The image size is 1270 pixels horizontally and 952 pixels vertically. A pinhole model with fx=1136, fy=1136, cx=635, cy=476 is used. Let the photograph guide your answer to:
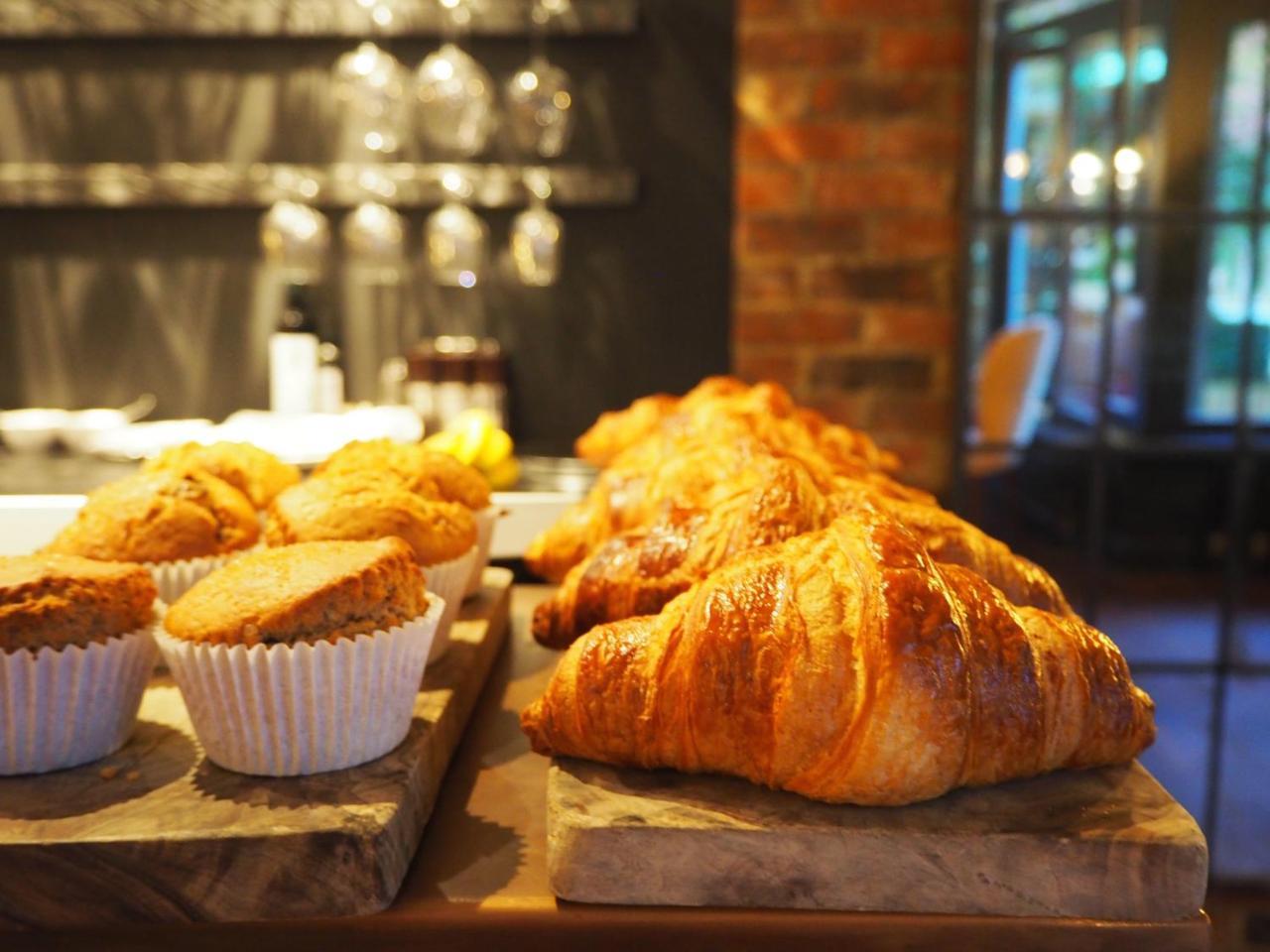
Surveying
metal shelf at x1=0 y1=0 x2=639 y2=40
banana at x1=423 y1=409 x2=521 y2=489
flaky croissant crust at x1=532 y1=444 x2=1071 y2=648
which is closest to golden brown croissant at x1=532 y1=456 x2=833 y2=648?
flaky croissant crust at x1=532 y1=444 x2=1071 y2=648

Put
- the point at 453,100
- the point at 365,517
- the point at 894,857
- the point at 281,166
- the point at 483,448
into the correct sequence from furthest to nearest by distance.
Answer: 1. the point at 281,166
2. the point at 453,100
3. the point at 483,448
4. the point at 365,517
5. the point at 894,857

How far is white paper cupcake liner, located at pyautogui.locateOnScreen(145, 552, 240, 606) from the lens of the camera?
42.0 inches

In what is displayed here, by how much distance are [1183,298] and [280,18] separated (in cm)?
249

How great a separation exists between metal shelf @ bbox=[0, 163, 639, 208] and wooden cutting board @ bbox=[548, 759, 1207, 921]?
104 inches

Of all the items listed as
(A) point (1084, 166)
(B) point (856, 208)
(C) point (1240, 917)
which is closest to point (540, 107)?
(B) point (856, 208)

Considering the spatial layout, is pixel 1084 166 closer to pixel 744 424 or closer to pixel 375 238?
pixel 375 238

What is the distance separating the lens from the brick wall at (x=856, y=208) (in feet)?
9.23

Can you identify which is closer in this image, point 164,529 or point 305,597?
point 305,597

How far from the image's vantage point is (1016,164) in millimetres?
2797

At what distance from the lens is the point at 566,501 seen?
2.02 metres

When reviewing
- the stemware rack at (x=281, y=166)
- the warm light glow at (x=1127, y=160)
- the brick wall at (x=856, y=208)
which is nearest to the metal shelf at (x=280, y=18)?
the stemware rack at (x=281, y=166)

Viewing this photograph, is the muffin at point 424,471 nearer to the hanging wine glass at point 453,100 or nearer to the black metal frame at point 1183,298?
the hanging wine glass at point 453,100

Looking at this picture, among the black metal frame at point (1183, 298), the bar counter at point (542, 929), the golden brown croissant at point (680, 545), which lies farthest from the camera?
the black metal frame at point (1183, 298)

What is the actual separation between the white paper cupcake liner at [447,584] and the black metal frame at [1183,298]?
2.00 metres
